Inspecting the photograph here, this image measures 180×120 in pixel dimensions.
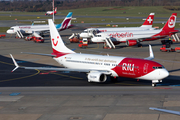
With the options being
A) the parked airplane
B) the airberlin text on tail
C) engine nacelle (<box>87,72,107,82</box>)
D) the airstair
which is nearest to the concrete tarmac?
engine nacelle (<box>87,72,107,82</box>)

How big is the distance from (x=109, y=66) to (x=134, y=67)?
413 cm

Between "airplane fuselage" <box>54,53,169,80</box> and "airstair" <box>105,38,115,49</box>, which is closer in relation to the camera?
"airplane fuselage" <box>54,53,169,80</box>

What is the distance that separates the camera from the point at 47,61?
6391cm

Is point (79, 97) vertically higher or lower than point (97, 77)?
lower

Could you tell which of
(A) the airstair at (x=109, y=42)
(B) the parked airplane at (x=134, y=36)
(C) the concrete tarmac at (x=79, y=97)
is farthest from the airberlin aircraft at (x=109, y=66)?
(B) the parked airplane at (x=134, y=36)

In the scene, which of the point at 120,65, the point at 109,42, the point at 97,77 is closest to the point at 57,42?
the point at 97,77

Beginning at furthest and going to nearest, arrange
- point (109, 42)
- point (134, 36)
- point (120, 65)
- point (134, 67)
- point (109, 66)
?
point (134, 36)
point (109, 42)
point (109, 66)
point (120, 65)
point (134, 67)

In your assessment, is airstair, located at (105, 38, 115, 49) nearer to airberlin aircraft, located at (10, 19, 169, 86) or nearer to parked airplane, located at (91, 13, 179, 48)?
parked airplane, located at (91, 13, 179, 48)

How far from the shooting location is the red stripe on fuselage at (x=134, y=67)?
39184 millimetres

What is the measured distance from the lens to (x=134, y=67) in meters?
39.9

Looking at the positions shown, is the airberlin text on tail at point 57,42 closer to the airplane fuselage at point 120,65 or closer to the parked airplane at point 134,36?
the airplane fuselage at point 120,65

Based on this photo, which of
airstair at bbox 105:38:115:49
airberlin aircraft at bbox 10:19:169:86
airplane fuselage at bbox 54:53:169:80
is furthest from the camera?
airstair at bbox 105:38:115:49

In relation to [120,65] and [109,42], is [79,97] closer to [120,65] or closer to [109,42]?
[120,65]

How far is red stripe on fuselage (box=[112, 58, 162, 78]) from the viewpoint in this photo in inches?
1543
